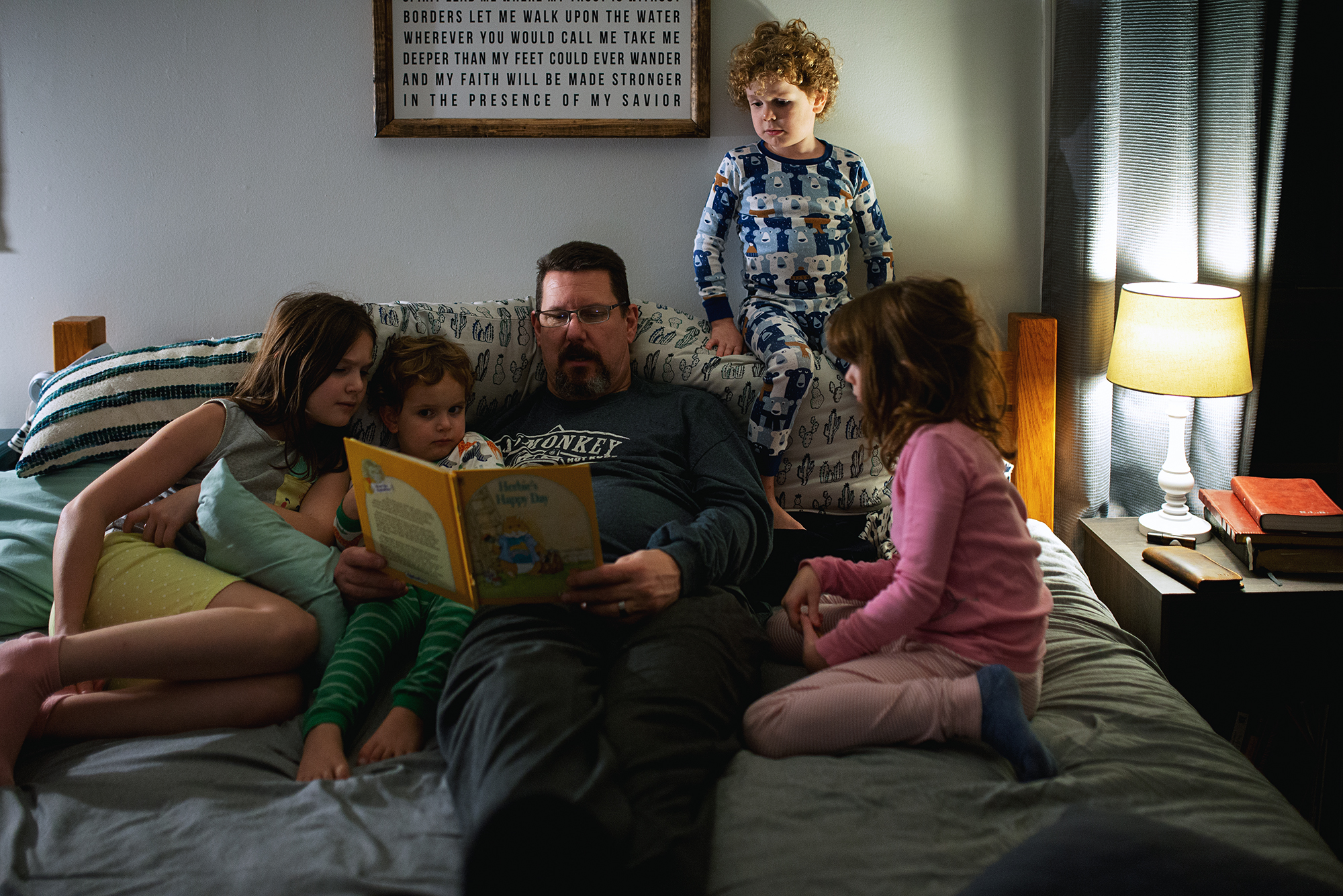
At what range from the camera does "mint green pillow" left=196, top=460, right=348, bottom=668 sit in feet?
4.58

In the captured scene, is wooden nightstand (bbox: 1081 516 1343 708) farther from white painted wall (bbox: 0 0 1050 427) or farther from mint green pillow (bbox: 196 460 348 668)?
mint green pillow (bbox: 196 460 348 668)

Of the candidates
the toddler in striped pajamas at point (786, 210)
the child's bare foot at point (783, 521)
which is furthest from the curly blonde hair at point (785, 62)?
the child's bare foot at point (783, 521)

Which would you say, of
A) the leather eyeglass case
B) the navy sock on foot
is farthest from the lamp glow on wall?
the navy sock on foot

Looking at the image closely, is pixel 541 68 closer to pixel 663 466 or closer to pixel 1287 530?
pixel 663 466

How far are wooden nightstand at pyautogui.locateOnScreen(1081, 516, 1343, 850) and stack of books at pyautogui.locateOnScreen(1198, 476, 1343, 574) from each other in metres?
0.03

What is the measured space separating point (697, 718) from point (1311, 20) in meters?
2.25

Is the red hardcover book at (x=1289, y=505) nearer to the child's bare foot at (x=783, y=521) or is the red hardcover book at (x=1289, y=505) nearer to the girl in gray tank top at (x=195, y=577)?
the child's bare foot at (x=783, y=521)

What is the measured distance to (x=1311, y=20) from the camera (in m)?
2.15

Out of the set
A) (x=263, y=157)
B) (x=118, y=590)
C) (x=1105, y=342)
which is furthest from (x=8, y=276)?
(x=1105, y=342)

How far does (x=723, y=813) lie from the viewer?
1051 millimetres

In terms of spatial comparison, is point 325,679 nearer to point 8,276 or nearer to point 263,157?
point 263,157

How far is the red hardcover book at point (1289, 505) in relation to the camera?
5.72 feet

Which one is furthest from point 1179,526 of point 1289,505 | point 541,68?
point 541,68

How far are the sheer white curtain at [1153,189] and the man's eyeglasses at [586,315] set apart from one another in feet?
3.68
